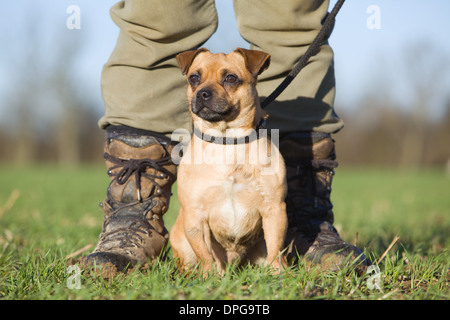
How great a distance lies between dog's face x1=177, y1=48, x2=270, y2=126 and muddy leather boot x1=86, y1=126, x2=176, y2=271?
403 mm

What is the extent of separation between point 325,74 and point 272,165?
0.87m

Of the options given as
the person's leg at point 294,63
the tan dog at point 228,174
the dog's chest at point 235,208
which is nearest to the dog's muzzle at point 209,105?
the tan dog at point 228,174

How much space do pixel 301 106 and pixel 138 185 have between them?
1191 mm

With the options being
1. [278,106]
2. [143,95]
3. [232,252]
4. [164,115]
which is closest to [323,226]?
[232,252]

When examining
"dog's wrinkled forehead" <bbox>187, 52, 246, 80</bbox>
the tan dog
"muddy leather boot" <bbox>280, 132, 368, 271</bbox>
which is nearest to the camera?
the tan dog

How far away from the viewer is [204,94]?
2.44 metres

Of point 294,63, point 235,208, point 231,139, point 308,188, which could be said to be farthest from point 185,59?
point 308,188

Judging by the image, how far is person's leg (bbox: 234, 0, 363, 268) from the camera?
2703 mm

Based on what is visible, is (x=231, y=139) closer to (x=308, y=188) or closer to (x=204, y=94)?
(x=204, y=94)

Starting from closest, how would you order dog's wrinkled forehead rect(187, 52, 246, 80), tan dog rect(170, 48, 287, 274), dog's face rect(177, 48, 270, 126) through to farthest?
tan dog rect(170, 48, 287, 274) → dog's face rect(177, 48, 270, 126) → dog's wrinkled forehead rect(187, 52, 246, 80)

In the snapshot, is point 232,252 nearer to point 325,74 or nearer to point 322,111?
point 322,111

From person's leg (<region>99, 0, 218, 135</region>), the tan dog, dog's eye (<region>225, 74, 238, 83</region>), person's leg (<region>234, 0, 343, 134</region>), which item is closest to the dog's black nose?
the tan dog

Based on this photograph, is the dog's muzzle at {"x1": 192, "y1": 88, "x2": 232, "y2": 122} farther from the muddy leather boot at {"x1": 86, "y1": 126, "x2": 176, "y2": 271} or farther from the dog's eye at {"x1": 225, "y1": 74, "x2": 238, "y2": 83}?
the muddy leather boot at {"x1": 86, "y1": 126, "x2": 176, "y2": 271}

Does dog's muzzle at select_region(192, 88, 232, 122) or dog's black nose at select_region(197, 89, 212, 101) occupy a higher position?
dog's black nose at select_region(197, 89, 212, 101)
